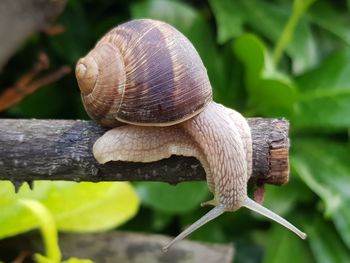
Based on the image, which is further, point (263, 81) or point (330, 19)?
point (330, 19)

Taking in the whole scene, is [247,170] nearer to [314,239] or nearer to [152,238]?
[152,238]

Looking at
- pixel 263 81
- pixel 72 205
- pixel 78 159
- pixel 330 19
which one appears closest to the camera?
pixel 78 159

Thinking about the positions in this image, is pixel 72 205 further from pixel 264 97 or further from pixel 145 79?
pixel 264 97

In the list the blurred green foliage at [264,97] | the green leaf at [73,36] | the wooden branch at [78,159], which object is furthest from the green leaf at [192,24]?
the wooden branch at [78,159]

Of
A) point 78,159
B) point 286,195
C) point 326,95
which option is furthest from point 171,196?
point 78,159


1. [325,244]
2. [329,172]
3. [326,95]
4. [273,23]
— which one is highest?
[273,23]

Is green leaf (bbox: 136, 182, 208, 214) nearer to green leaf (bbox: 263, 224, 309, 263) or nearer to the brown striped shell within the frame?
green leaf (bbox: 263, 224, 309, 263)

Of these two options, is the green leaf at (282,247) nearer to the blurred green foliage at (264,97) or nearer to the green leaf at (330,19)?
the blurred green foliage at (264,97)

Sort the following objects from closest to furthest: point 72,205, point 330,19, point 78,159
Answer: point 78,159 → point 72,205 → point 330,19
